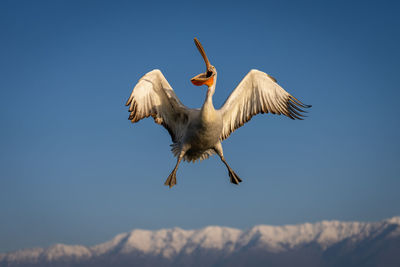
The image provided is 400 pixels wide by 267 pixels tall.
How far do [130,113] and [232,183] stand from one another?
10.3 ft

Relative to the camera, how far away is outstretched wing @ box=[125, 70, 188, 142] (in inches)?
391

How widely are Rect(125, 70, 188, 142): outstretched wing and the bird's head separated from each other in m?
1.06

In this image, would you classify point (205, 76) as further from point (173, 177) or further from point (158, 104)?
point (173, 177)

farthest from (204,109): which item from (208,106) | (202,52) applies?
(202,52)

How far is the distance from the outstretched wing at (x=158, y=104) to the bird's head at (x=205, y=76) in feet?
3.48

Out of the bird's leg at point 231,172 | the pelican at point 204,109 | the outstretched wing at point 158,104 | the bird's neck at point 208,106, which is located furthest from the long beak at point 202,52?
the bird's leg at point 231,172

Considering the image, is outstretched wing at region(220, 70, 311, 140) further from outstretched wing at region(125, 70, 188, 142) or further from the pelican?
outstretched wing at region(125, 70, 188, 142)

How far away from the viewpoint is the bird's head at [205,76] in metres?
→ 9.02

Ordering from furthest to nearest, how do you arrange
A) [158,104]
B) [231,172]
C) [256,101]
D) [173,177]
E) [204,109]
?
[256,101], [231,172], [158,104], [173,177], [204,109]

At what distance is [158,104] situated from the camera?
1034cm

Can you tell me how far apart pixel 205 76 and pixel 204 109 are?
0.84 metres

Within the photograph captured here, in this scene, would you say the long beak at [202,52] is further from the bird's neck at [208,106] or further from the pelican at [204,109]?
the bird's neck at [208,106]

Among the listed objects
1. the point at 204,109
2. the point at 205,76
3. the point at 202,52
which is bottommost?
the point at 204,109

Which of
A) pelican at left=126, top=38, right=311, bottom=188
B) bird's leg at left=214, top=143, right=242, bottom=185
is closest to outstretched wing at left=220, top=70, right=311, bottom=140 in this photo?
pelican at left=126, top=38, right=311, bottom=188
